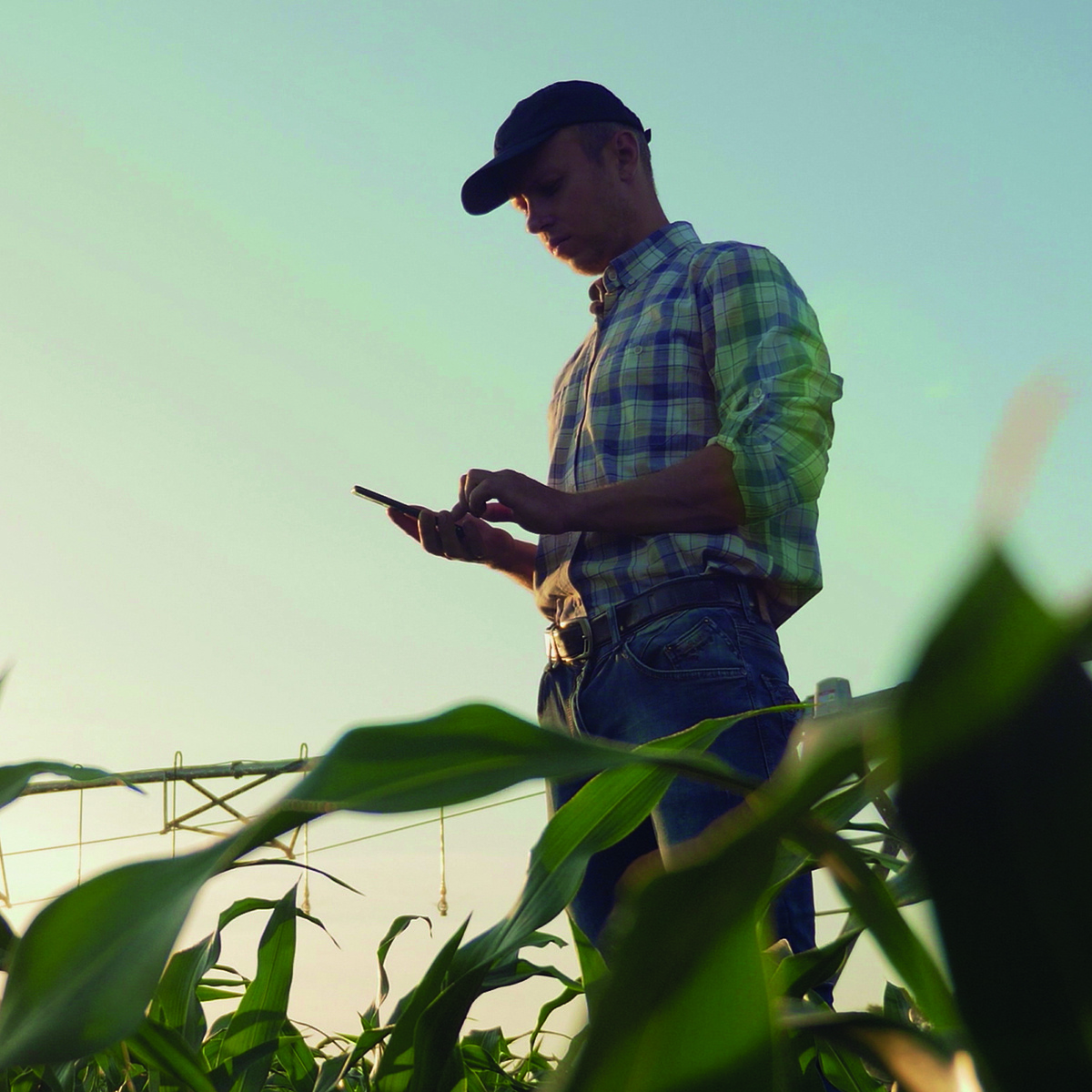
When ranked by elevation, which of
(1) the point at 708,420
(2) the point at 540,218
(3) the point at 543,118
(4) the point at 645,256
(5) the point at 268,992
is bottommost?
(5) the point at 268,992

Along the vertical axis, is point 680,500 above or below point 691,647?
above

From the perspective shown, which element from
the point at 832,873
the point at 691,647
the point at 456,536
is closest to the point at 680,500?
the point at 691,647

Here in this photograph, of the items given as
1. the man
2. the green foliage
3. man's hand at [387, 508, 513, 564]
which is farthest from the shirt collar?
the green foliage

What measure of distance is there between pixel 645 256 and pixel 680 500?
46 cm

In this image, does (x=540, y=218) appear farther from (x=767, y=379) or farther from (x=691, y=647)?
(x=691, y=647)

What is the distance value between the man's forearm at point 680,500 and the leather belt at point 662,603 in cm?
6

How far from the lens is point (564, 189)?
4.99ft

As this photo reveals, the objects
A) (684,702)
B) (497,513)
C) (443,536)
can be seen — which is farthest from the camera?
(443,536)

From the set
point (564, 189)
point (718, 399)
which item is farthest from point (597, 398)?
point (564, 189)

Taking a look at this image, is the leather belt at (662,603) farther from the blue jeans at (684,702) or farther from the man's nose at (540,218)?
the man's nose at (540,218)

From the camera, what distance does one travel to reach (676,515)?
3.79 feet

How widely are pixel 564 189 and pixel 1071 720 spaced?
1499 millimetres

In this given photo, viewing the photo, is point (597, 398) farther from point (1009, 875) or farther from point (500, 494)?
point (1009, 875)

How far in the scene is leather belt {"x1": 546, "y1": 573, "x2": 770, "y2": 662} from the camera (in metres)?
1.18
